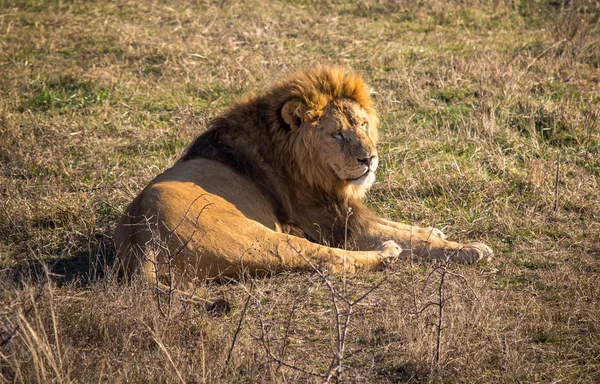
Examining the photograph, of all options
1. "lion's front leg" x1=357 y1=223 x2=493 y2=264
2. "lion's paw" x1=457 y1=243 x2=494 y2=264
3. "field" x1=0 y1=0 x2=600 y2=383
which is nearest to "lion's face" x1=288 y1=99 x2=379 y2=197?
"lion's front leg" x1=357 y1=223 x2=493 y2=264

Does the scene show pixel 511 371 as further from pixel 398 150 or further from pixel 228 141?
pixel 398 150

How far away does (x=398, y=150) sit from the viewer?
736 cm

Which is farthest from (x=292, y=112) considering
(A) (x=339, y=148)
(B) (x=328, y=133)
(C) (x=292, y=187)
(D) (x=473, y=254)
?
(D) (x=473, y=254)

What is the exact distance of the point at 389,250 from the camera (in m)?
5.43

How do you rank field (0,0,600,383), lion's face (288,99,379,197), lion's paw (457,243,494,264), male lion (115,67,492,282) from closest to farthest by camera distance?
field (0,0,600,383)
male lion (115,67,492,282)
lion's paw (457,243,494,264)
lion's face (288,99,379,197)

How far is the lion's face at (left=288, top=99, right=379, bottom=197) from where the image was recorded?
543 centimetres

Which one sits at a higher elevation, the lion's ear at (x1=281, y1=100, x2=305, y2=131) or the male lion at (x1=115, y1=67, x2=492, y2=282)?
the lion's ear at (x1=281, y1=100, x2=305, y2=131)

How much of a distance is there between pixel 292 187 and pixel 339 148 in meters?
0.49

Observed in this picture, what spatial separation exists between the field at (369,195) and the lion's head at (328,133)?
730 millimetres

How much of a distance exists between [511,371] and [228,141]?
2.69m

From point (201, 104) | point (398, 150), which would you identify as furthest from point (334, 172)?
point (201, 104)

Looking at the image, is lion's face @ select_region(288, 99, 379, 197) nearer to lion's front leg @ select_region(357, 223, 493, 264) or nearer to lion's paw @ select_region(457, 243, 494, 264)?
lion's front leg @ select_region(357, 223, 493, 264)

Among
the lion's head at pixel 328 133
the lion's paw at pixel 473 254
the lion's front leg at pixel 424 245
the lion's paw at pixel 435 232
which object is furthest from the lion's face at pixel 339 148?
the lion's paw at pixel 473 254

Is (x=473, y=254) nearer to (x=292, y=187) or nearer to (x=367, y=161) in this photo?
(x=367, y=161)
